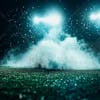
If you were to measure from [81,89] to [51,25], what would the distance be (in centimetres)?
2168

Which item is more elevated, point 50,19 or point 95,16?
point 95,16

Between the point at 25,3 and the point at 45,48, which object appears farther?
the point at 25,3

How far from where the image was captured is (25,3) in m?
34.2

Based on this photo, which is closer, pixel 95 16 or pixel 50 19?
pixel 95 16

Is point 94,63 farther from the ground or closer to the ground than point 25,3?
closer to the ground

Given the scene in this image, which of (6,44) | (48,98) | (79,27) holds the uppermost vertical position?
(79,27)

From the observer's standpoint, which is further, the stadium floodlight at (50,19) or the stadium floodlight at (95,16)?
the stadium floodlight at (50,19)

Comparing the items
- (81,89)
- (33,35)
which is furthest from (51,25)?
(81,89)

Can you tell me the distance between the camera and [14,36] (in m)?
38.2

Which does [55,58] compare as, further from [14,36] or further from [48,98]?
[48,98]

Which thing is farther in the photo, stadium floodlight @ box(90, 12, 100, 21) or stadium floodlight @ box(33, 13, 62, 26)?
stadium floodlight @ box(33, 13, 62, 26)

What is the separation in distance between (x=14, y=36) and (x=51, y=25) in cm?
581

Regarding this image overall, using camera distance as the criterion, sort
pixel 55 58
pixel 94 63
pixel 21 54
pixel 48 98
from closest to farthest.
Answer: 1. pixel 48 98
2. pixel 55 58
3. pixel 94 63
4. pixel 21 54

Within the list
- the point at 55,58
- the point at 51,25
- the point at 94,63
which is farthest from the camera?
the point at 51,25
